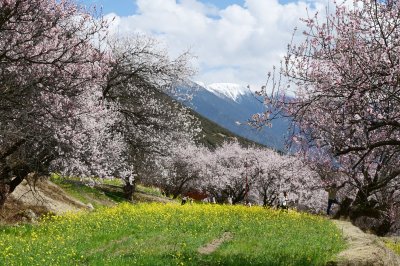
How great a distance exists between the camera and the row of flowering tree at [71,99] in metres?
16.2

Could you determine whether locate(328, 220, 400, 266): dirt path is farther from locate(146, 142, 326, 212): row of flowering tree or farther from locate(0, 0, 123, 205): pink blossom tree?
locate(146, 142, 326, 212): row of flowering tree

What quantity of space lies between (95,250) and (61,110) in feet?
21.9

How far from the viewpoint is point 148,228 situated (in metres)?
20.5

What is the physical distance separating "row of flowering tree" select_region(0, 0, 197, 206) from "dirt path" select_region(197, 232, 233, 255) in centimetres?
673

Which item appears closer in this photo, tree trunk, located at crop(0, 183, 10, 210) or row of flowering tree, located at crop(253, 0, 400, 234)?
row of flowering tree, located at crop(253, 0, 400, 234)

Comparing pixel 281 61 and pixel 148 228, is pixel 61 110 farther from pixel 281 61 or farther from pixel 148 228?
pixel 281 61

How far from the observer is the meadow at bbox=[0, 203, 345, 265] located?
1416 cm

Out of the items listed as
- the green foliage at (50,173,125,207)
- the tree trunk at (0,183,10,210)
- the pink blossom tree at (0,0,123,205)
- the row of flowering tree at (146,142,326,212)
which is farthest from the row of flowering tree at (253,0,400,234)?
the row of flowering tree at (146,142,326,212)

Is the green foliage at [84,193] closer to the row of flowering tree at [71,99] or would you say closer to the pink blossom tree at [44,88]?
the row of flowering tree at [71,99]

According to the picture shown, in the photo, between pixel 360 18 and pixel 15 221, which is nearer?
pixel 360 18

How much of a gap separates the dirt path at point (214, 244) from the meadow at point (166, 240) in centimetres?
17

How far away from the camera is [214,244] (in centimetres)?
1766

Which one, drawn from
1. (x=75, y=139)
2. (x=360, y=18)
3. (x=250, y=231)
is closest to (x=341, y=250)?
(x=250, y=231)

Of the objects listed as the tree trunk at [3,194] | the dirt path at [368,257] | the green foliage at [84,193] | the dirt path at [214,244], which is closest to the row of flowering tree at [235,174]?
the green foliage at [84,193]
